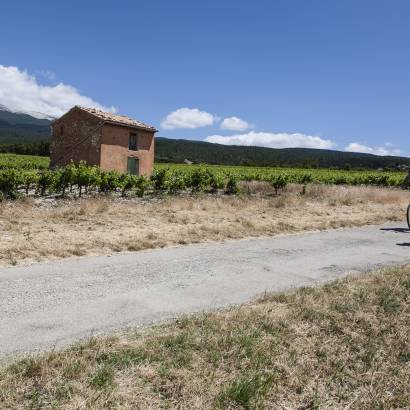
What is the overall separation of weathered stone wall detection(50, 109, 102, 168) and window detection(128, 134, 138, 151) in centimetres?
301

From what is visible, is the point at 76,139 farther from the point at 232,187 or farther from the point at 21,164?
the point at 232,187

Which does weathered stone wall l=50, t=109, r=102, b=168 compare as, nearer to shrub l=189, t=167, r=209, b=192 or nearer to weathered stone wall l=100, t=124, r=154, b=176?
weathered stone wall l=100, t=124, r=154, b=176

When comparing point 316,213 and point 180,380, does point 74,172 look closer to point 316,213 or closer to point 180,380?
point 316,213

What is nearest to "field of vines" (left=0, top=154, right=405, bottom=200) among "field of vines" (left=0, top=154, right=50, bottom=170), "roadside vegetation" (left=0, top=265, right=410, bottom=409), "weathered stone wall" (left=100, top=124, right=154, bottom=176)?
"weathered stone wall" (left=100, top=124, right=154, bottom=176)

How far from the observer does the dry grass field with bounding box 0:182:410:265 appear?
7.96m

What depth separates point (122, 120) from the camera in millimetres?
34000

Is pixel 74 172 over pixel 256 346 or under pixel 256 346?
over

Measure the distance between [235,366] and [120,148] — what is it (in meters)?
30.9

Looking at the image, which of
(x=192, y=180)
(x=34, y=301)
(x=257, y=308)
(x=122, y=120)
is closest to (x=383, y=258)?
(x=257, y=308)

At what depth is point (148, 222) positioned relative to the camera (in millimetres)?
11867

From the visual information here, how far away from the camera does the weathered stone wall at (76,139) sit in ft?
106

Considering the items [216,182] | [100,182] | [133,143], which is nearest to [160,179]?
[216,182]

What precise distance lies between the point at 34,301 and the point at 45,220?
6400 mm

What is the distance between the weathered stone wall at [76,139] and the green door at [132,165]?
3037 millimetres
